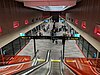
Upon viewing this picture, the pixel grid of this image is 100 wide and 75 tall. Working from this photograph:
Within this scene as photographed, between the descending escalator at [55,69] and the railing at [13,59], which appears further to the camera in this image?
the railing at [13,59]

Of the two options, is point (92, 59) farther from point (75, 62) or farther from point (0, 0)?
point (0, 0)

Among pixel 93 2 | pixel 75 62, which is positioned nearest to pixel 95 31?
pixel 93 2

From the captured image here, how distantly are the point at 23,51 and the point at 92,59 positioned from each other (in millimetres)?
7067

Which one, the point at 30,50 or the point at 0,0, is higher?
the point at 0,0

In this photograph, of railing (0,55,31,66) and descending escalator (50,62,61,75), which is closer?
descending escalator (50,62,61,75)

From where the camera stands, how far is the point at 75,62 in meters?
11.4

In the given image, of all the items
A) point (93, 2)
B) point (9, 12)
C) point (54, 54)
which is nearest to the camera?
point (93, 2)

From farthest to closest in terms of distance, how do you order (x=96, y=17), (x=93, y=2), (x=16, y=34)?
(x=16, y=34)
(x=93, y=2)
(x=96, y=17)

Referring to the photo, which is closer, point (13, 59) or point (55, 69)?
point (55, 69)

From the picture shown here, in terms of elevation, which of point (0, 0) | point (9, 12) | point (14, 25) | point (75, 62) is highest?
point (0, 0)

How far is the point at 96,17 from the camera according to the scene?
5.85m

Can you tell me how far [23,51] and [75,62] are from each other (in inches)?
222

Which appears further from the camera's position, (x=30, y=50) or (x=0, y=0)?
(x=30, y=50)

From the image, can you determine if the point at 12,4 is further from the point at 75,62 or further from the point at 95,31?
the point at 75,62
